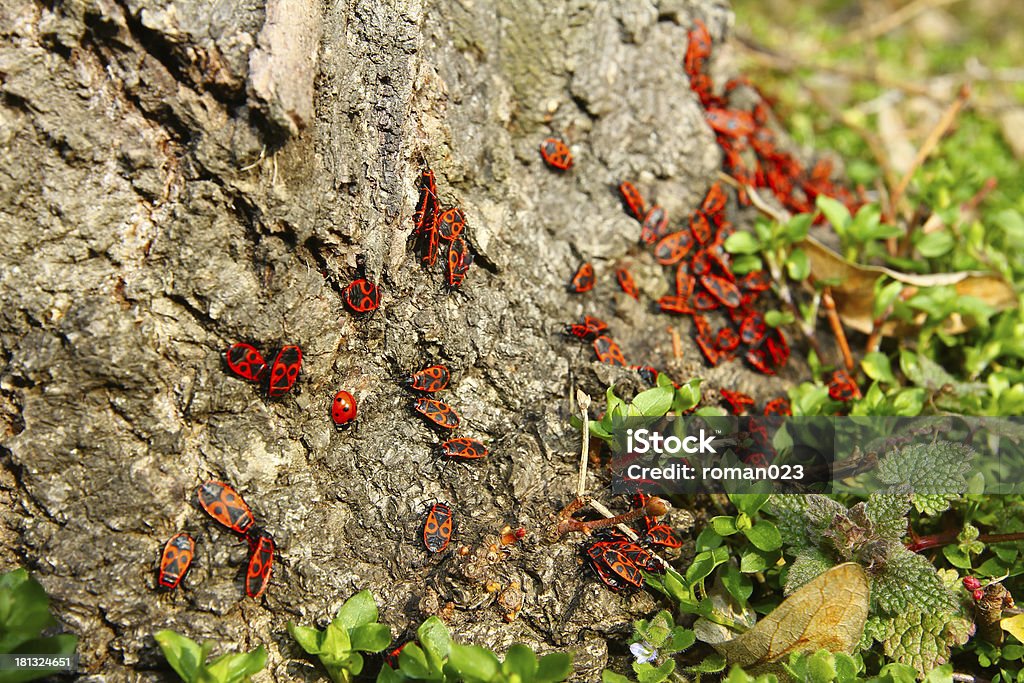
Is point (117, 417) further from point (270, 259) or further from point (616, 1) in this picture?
point (616, 1)

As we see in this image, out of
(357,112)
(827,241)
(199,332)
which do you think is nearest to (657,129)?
(827,241)

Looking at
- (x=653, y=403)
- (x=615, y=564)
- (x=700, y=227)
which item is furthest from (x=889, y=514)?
(x=700, y=227)

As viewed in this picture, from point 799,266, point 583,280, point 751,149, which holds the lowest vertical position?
point 799,266

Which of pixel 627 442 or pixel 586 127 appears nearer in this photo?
pixel 627 442

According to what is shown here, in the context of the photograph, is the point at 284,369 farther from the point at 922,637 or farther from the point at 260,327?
the point at 922,637

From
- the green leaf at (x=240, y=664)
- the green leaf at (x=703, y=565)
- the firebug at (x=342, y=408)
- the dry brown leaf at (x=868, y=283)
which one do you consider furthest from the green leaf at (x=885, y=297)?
the green leaf at (x=240, y=664)
